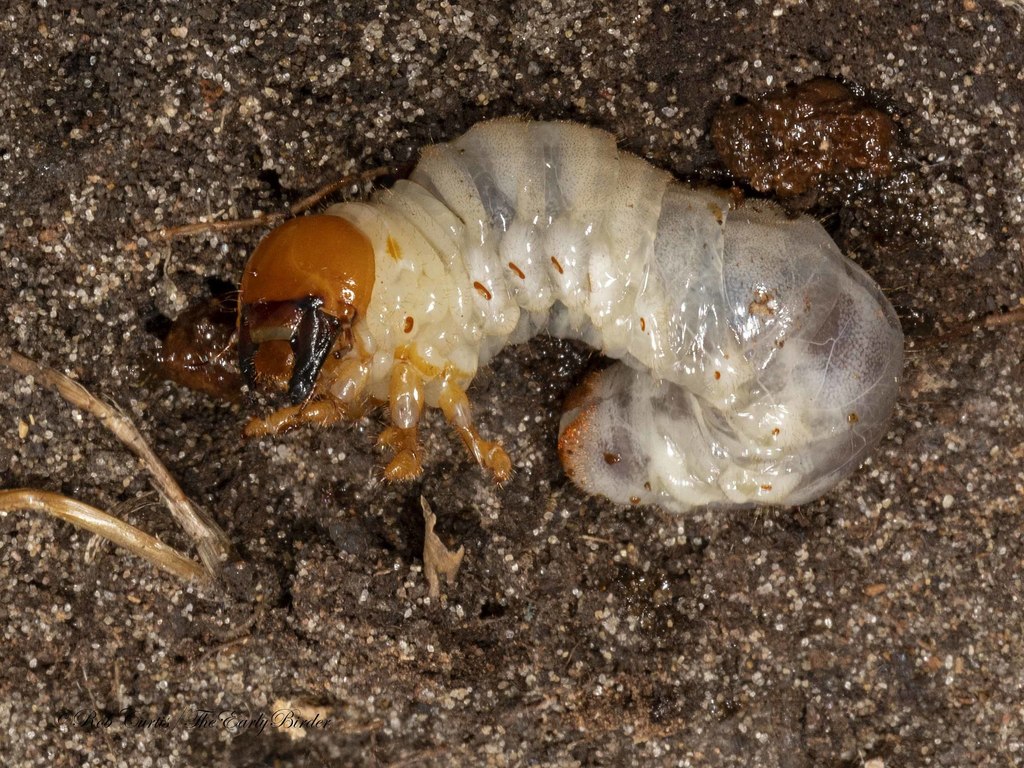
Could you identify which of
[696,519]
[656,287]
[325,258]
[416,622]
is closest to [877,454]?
[696,519]

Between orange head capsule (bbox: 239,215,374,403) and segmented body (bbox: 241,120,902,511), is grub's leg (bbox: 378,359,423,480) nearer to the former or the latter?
segmented body (bbox: 241,120,902,511)

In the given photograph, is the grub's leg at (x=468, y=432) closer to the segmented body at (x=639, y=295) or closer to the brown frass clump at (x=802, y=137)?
the segmented body at (x=639, y=295)

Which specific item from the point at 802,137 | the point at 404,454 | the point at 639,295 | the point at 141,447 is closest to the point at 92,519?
the point at 141,447

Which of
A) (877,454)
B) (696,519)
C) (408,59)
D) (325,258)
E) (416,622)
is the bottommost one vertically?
(416,622)

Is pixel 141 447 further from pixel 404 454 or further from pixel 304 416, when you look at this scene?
pixel 404 454

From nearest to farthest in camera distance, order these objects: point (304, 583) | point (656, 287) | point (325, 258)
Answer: point (325, 258)
point (656, 287)
point (304, 583)

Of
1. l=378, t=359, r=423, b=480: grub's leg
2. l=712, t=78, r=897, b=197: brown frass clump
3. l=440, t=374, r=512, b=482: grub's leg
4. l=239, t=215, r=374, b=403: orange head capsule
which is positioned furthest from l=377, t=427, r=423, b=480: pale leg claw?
l=712, t=78, r=897, b=197: brown frass clump

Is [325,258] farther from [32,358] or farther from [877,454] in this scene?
[877,454]
